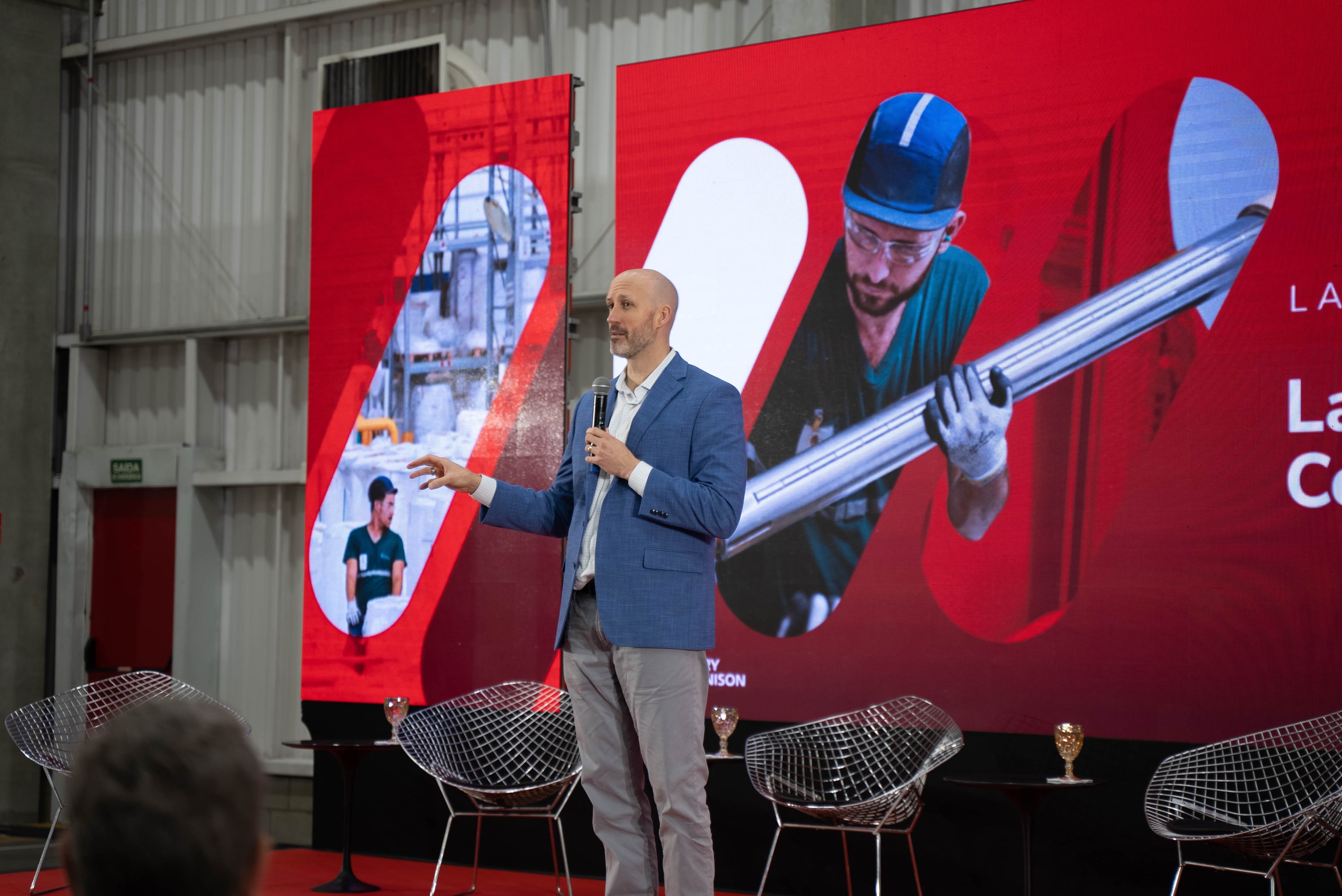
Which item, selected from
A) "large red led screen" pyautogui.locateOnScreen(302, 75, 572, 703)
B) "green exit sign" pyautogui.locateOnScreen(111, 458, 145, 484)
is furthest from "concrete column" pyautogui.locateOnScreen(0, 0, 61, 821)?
"large red led screen" pyautogui.locateOnScreen(302, 75, 572, 703)

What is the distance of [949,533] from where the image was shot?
4695 millimetres

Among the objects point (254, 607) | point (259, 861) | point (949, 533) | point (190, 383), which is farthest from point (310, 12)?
point (259, 861)

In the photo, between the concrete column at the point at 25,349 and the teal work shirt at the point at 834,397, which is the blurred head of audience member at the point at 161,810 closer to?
the teal work shirt at the point at 834,397

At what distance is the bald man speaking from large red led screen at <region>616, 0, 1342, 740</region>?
171cm

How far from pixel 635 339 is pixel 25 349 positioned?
5.69 meters

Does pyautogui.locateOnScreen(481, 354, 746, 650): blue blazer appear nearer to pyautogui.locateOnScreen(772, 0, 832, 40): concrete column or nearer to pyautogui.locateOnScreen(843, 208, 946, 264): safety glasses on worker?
pyautogui.locateOnScreen(843, 208, 946, 264): safety glasses on worker

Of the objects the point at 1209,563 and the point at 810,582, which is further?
the point at 810,582

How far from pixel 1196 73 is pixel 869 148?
1.12m

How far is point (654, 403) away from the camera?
3205 mm

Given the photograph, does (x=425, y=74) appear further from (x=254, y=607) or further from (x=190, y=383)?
(x=254, y=607)

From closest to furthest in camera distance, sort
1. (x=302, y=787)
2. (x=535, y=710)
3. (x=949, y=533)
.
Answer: (x=949, y=533), (x=535, y=710), (x=302, y=787)

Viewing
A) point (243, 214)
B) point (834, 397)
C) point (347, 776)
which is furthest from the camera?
point (243, 214)

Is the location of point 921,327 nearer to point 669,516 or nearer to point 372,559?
point 669,516

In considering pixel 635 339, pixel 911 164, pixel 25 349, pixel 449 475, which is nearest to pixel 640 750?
pixel 449 475
